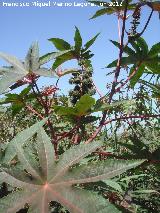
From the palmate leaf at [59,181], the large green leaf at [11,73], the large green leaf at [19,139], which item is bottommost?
the palmate leaf at [59,181]

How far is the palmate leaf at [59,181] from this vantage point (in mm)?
1108

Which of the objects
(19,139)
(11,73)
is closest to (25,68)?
(11,73)

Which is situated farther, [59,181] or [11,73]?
[11,73]


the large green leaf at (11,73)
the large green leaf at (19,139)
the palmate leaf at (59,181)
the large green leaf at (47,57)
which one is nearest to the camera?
the palmate leaf at (59,181)

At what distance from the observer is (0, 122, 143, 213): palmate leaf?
1.11m

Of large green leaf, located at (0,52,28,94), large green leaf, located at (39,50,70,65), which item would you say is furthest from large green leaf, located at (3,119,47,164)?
large green leaf, located at (39,50,70,65)

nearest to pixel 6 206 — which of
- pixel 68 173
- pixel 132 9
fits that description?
pixel 68 173

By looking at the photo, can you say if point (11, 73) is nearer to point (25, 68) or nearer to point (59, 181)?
point (25, 68)

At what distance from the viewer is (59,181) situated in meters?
1.21

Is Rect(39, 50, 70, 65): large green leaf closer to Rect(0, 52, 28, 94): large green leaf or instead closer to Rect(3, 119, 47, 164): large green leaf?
Rect(0, 52, 28, 94): large green leaf

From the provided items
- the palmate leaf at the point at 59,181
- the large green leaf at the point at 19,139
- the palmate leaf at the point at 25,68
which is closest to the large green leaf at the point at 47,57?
the palmate leaf at the point at 25,68

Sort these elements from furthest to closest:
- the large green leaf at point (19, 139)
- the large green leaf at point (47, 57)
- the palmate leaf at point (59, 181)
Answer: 1. the large green leaf at point (47, 57)
2. the large green leaf at point (19, 139)
3. the palmate leaf at point (59, 181)

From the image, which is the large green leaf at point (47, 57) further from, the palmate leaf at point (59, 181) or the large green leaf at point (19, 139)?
the palmate leaf at point (59, 181)

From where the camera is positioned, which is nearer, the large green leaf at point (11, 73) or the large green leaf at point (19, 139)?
the large green leaf at point (19, 139)
